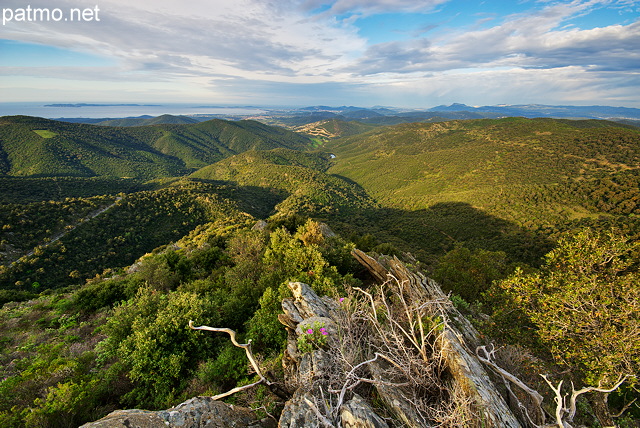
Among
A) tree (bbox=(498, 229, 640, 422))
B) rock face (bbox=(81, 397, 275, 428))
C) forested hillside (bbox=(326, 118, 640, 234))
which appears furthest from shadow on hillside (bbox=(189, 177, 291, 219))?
tree (bbox=(498, 229, 640, 422))

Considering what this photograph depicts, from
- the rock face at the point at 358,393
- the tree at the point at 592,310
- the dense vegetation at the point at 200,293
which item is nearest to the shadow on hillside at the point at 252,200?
the dense vegetation at the point at 200,293

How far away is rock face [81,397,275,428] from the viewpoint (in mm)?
6828

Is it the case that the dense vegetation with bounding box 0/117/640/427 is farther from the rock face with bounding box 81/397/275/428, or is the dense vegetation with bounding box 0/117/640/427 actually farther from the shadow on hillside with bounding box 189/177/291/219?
the shadow on hillside with bounding box 189/177/291/219

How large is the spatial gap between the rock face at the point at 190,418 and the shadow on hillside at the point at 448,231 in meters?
58.3

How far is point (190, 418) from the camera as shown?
7184 mm

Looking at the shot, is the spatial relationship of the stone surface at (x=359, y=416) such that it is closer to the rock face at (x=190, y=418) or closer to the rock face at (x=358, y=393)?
the rock face at (x=358, y=393)

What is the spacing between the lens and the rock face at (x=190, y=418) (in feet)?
22.4

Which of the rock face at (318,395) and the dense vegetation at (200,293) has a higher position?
the rock face at (318,395)

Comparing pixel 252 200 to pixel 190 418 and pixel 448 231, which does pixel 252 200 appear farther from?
pixel 190 418

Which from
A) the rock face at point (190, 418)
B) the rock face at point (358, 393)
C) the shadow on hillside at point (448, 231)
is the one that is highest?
the rock face at point (358, 393)

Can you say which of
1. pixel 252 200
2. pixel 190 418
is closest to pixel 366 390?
pixel 190 418

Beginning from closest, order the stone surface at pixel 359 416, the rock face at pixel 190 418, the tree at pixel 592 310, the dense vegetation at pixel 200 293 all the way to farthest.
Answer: the stone surface at pixel 359 416, the rock face at pixel 190 418, the tree at pixel 592 310, the dense vegetation at pixel 200 293

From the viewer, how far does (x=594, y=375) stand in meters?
9.71

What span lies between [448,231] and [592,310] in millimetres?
100242
